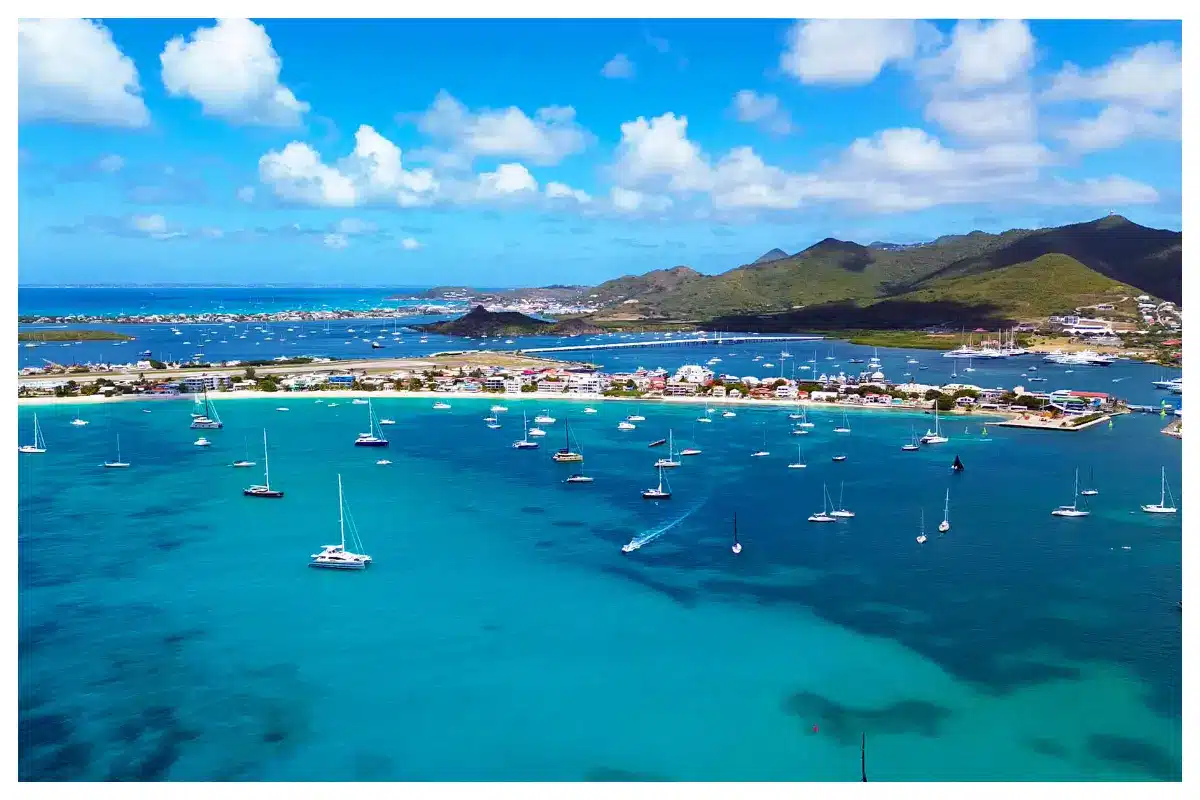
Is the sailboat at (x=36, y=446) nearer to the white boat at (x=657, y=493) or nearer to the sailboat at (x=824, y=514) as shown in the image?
the white boat at (x=657, y=493)

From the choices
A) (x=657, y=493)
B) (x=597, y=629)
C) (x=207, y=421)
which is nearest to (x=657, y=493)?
(x=657, y=493)

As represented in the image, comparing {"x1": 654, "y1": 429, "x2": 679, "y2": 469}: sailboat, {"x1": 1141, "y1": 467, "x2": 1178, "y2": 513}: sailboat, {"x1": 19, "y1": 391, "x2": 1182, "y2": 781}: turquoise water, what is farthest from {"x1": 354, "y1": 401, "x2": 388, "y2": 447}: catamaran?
{"x1": 1141, "y1": 467, "x2": 1178, "y2": 513}: sailboat

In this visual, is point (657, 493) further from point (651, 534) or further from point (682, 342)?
point (682, 342)

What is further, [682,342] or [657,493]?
[682,342]

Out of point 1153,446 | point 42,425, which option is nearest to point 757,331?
point 1153,446

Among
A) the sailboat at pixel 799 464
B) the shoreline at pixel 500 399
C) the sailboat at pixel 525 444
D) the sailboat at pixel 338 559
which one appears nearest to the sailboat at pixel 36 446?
the shoreline at pixel 500 399
